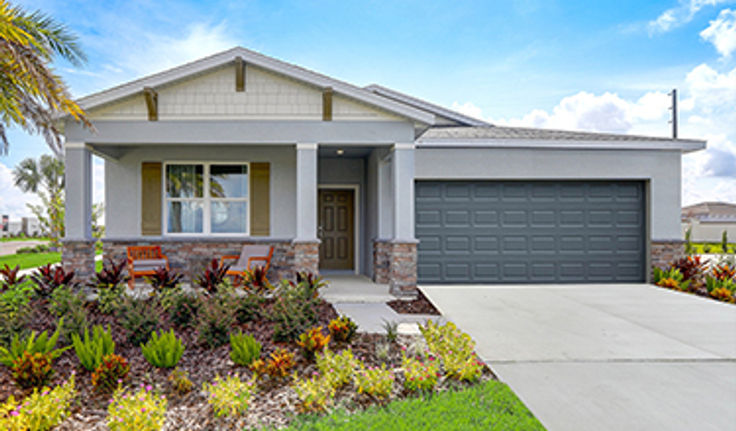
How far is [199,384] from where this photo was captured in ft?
13.2

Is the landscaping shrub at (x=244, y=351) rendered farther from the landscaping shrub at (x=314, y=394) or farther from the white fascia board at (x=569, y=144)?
the white fascia board at (x=569, y=144)

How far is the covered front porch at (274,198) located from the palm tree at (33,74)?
0.55m

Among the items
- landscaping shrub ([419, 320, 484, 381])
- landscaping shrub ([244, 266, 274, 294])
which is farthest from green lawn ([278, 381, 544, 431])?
landscaping shrub ([244, 266, 274, 294])

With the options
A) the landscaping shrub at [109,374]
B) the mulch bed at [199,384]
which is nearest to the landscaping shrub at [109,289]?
the mulch bed at [199,384]

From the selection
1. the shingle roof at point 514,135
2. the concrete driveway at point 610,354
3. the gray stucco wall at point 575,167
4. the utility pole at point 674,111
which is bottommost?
the concrete driveway at point 610,354

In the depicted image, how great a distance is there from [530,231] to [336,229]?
4.79m

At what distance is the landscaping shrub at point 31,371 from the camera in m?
3.85

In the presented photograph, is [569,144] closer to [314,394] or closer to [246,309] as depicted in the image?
[246,309]

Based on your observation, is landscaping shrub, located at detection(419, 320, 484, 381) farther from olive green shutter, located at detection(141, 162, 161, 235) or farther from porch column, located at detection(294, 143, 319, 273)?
olive green shutter, located at detection(141, 162, 161, 235)

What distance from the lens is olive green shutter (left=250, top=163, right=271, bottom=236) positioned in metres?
9.62

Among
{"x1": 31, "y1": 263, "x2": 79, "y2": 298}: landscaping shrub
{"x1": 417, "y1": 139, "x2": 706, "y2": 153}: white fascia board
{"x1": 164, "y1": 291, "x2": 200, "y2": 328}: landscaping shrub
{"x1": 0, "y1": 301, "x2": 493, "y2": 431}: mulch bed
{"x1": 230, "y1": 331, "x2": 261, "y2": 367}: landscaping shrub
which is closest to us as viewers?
{"x1": 0, "y1": 301, "x2": 493, "y2": 431}: mulch bed

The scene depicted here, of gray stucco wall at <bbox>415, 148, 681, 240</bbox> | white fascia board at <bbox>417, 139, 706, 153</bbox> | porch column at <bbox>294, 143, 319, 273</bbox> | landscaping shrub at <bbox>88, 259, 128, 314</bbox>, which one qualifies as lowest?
landscaping shrub at <bbox>88, 259, 128, 314</bbox>

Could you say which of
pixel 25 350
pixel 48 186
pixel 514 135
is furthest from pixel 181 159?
pixel 48 186

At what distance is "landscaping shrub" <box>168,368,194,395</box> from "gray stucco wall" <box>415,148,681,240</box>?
6.97 metres
